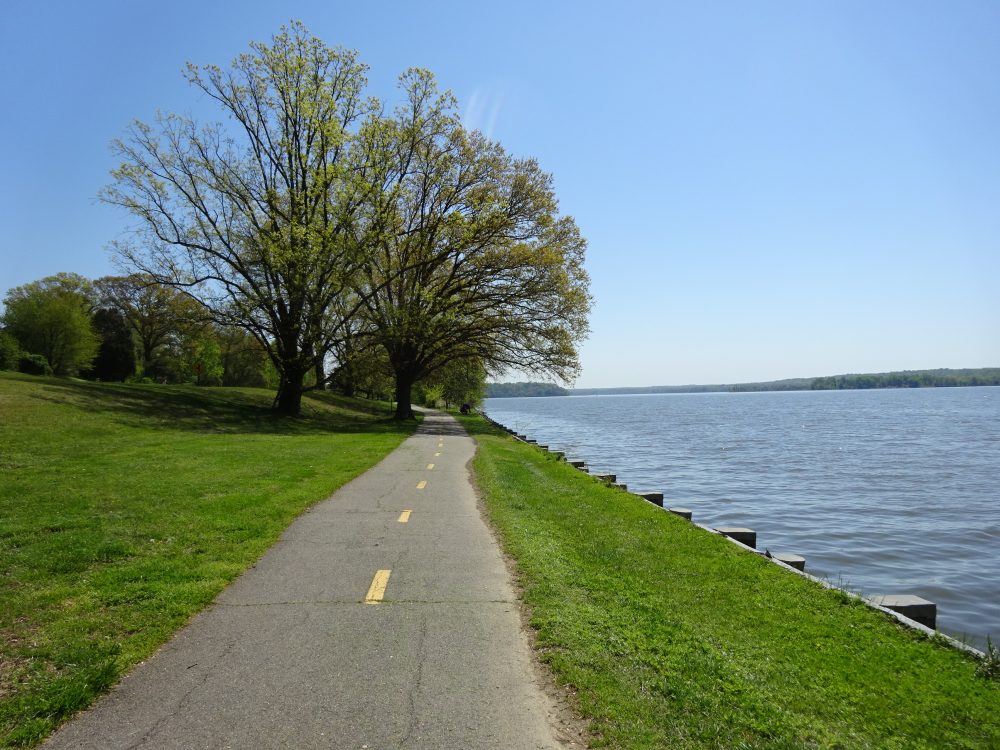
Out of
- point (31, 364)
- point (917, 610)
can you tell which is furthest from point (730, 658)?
point (31, 364)

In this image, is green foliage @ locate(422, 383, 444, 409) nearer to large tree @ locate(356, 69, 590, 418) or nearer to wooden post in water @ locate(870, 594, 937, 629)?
large tree @ locate(356, 69, 590, 418)

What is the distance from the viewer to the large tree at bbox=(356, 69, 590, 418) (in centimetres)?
3428

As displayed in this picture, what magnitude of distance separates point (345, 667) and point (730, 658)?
120 inches

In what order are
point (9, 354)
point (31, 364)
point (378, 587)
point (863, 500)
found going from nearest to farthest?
point (378, 587) → point (863, 500) → point (9, 354) → point (31, 364)

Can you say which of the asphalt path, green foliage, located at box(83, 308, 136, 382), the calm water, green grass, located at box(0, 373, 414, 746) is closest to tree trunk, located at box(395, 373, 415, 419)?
the calm water

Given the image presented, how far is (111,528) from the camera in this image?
848cm

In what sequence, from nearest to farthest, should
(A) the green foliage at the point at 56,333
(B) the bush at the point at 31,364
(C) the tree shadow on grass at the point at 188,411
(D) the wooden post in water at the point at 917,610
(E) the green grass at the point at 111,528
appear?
(E) the green grass at the point at 111,528
(D) the wooden post in water at the point at 917,610
(C) the tree shadow on grass at the point at 188,411
(B) the bush at the point at 31,364
(A) the green foliage at the point at 56,333

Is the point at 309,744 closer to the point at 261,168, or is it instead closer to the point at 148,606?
the point at 148,606

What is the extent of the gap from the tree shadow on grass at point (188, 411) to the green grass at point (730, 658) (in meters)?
21.5

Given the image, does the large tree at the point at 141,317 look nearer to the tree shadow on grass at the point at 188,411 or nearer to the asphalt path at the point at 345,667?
the tree shadow on grass at the point at 188,411

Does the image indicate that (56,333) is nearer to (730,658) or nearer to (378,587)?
(378,587)

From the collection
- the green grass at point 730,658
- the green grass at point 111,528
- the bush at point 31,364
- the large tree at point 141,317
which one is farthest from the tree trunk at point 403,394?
the large tree at point 141,317

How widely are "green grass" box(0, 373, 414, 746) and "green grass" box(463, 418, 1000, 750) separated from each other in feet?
11.2

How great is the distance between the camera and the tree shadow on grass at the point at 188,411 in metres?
25.0
